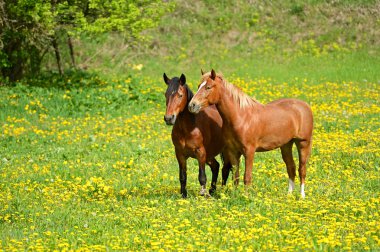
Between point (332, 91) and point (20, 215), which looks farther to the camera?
point (332, 91)

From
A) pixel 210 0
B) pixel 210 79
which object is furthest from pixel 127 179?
pixel 210 0

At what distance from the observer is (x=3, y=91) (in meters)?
22.3

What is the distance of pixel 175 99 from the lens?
410 inches

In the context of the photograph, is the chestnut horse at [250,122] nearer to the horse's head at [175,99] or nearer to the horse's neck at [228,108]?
the horse's neck at [228,108]

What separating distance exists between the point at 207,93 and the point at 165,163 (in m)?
4.21

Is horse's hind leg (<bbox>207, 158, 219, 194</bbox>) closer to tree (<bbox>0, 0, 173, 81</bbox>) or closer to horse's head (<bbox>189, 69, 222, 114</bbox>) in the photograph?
horse's head (<bbox>189, 69, 222, 114</bbox>)

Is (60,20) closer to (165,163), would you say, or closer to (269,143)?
(165,163)

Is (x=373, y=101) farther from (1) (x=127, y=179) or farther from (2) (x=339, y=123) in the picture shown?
(1) (x=127, y=179)

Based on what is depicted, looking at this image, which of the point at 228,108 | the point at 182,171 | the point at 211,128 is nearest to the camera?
the point at 228,108

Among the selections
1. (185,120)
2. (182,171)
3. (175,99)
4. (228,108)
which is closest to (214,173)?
(182,171)

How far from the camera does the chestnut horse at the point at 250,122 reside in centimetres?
1041

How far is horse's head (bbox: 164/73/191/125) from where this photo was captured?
10359mm

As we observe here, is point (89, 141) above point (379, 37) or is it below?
below

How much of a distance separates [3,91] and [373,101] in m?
11.5
